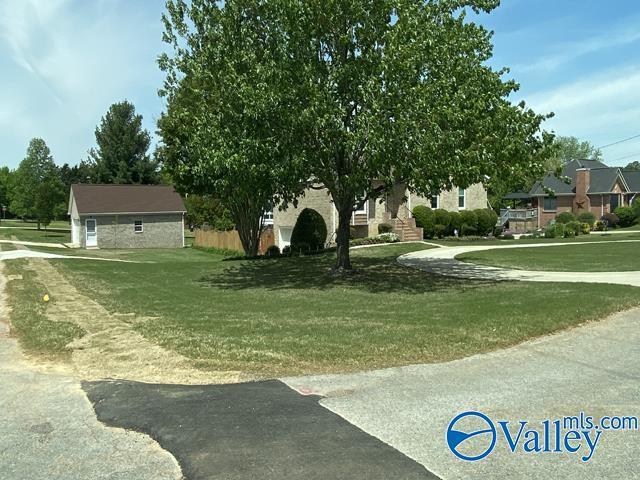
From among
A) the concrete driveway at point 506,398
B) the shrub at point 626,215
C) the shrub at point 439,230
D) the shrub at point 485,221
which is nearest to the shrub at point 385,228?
the shrub at point 439,230

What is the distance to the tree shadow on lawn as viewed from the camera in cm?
1499

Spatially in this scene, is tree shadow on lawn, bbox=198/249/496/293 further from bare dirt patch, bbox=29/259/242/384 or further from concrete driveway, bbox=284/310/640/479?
concrete driveway, bbox=284/310/640/479

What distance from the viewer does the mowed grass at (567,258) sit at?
17766 millimetres

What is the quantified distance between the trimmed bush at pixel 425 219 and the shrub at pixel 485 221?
3.60 meters

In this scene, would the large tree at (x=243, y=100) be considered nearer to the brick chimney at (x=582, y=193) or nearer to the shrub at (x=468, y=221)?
the shrub at (x=468, y=221)

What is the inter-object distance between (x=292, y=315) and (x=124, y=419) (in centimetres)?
557

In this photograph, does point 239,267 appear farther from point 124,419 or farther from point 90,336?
point 124,419

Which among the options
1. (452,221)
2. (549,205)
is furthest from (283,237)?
(549,205)

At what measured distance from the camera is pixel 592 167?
5788cm

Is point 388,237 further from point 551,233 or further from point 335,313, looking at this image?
point 335,313

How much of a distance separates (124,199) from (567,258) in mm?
32075

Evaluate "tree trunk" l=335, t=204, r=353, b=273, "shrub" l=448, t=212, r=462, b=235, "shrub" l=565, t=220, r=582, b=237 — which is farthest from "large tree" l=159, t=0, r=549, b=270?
"shrub" l=565, t=220, r=582, b=237

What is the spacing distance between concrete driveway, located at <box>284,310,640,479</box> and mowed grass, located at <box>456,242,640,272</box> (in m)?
10.3

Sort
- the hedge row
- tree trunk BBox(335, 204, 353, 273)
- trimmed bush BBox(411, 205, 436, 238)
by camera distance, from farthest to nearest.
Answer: the hedge row → trimmed bush BBox(411, 205, 436, 238) → tree trunk BBox(335, 204, 353, 273)
